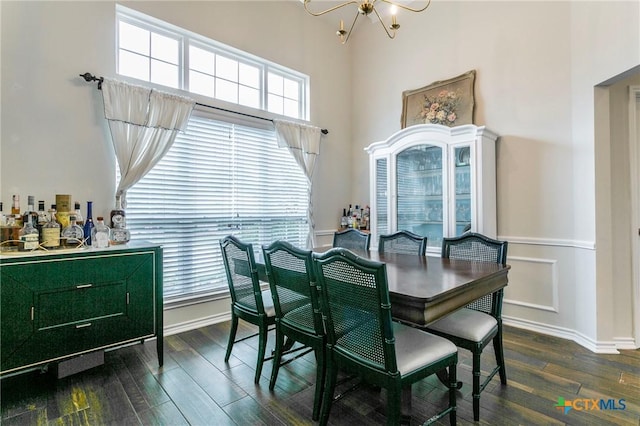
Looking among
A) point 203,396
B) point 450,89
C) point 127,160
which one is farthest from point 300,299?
point 450,89

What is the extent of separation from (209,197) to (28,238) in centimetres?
146

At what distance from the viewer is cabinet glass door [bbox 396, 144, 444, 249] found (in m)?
3.36

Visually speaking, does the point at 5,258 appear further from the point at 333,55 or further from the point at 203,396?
the point at 333,55

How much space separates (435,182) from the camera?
3396 mm

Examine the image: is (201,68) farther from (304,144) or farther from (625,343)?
(625,343)

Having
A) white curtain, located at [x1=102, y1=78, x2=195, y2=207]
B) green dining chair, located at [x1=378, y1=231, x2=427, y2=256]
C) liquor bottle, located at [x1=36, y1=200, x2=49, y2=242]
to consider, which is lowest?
green dining chair, located at [x1=378, y1=231, x2=427, y2=256]

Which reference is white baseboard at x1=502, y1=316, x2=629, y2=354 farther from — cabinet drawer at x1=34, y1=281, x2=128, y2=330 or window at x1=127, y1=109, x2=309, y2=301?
cabinet drawer at x1=34, y1=281, x2=128, y2=330

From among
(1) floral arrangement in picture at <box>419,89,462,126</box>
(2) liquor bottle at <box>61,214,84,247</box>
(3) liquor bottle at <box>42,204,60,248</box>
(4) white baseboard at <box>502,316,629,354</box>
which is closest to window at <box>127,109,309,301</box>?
(2) liquor bottle at <box>61,214,84,247</box>

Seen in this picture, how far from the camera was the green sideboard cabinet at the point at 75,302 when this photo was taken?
183 cm

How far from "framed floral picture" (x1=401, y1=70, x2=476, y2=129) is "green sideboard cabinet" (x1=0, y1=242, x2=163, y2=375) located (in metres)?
3.13

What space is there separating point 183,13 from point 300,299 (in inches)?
118

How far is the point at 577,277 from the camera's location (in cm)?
269

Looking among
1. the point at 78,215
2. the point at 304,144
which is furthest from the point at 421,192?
Answer: the point at 78,215

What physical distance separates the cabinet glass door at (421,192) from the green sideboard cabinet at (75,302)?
2.57 m
